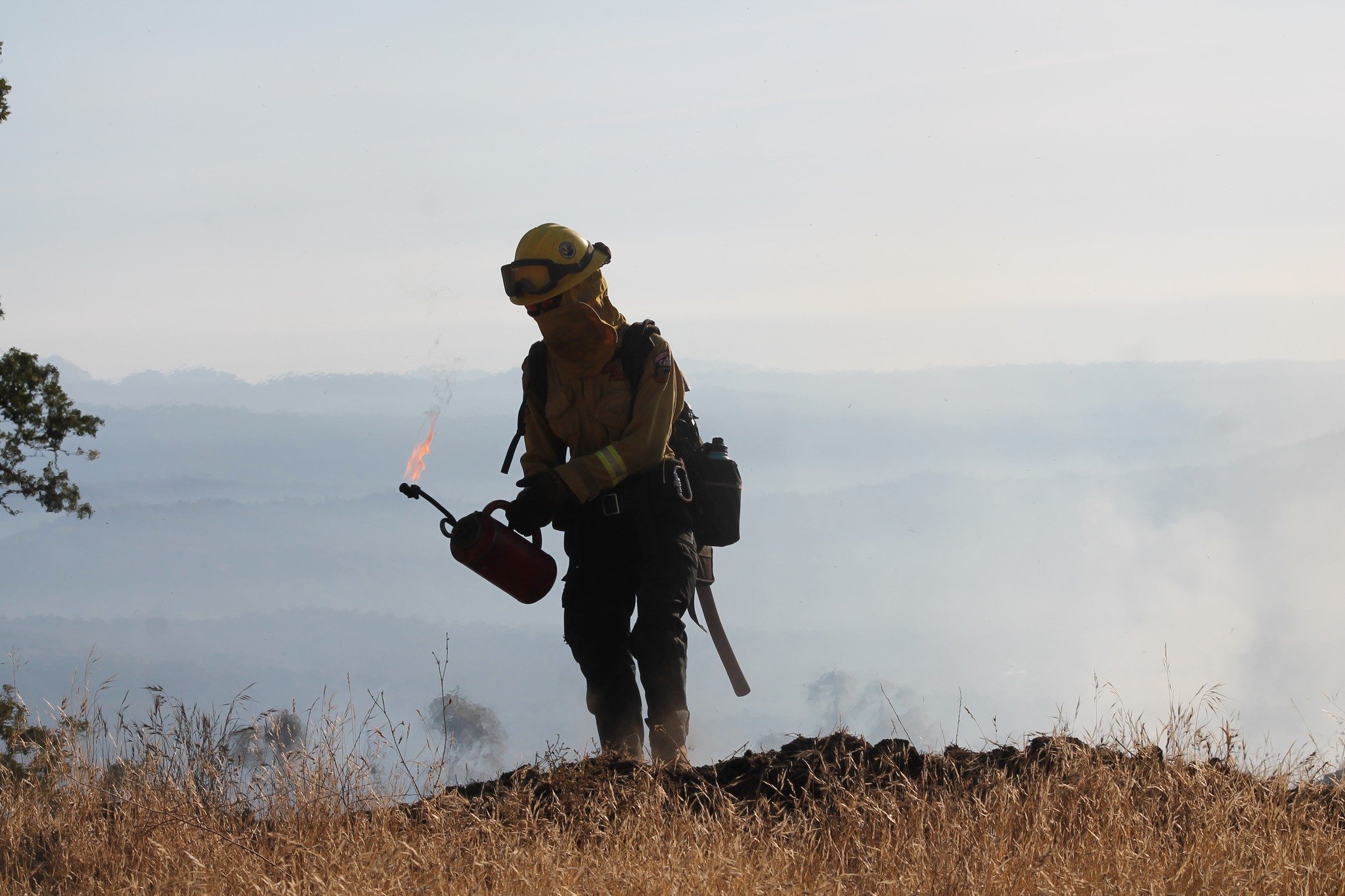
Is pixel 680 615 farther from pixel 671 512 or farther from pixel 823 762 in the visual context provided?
pixel 823 762

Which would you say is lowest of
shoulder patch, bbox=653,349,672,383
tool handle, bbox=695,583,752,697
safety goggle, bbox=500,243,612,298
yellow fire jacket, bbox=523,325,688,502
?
tool handle, bbox=695,583,752,697

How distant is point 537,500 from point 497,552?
10.2 inches

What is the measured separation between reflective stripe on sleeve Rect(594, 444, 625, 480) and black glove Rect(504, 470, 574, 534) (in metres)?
0.18

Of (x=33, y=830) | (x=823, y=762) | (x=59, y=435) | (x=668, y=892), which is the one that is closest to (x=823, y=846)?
(x=823, y=762)

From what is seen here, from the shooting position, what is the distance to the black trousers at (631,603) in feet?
16.8

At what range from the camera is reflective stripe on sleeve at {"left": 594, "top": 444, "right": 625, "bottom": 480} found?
495 cm

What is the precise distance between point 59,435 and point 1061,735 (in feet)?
37.5

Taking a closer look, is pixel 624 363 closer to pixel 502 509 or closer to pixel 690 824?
pixel 502 509

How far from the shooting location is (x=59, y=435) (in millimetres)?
12922

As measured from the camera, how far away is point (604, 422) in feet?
17.0

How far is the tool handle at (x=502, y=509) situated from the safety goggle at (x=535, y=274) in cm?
85

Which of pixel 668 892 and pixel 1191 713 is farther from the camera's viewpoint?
pixel 1191 713

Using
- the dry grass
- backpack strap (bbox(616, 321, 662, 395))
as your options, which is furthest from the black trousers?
the dry grass

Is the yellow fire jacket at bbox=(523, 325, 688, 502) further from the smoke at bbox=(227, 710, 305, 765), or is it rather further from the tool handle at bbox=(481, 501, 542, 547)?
the smoke at bbox=(227, 710, 305, 765)
